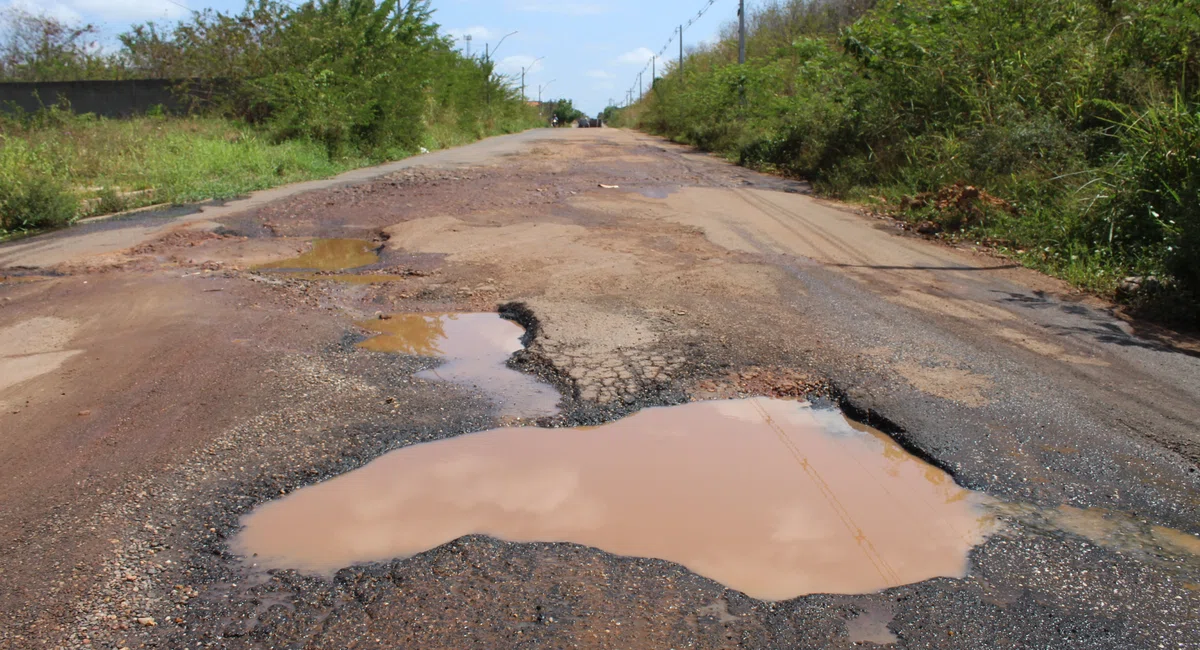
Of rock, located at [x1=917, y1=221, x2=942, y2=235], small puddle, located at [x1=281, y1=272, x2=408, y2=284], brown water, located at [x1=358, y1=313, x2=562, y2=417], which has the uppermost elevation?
rock, located at [x1=917, y1=221, x2=942, y2=235]

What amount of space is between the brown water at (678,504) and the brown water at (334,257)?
4.24 meters

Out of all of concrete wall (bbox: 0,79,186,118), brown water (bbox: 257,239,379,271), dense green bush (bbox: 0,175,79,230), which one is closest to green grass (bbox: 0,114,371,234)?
dense green bush (bbox: 0,175,79,230)

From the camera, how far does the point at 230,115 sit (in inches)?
834

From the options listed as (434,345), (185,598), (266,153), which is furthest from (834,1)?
(185,598)

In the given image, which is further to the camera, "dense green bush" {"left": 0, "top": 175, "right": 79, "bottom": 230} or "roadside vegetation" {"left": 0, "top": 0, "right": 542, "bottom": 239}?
"roadside vegetation" {"left": 0, "top": 0, "right": 542, "bottom": 239}

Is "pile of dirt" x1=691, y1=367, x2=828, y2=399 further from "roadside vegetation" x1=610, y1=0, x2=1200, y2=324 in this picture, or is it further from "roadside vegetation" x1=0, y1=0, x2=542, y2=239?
"roadside vegetation" x1=0, y1=0, x2=542, y2=239

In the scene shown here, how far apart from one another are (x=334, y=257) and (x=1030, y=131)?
8849mm

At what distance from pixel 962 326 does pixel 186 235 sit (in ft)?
24.6

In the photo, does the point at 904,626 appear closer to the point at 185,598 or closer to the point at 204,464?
the point at 185,598

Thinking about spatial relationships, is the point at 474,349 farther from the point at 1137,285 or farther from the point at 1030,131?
the point at 1030,131

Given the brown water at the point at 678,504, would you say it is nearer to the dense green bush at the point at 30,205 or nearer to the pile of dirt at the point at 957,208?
the pile of dirt at the point at 957,208

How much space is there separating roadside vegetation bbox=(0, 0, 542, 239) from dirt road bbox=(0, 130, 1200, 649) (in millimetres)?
3593

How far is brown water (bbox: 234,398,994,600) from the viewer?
296 centimetres

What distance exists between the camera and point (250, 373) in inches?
181
